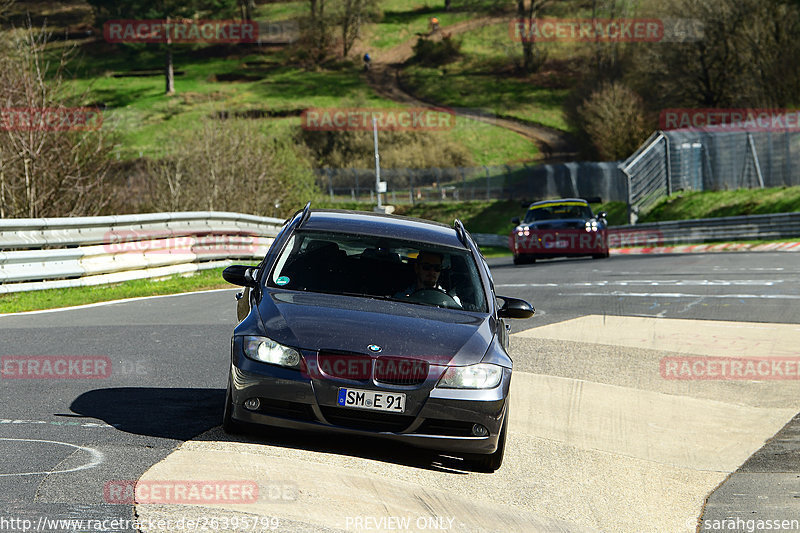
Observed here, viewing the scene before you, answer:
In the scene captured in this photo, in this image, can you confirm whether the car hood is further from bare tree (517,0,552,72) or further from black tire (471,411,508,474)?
bare tree (517,0,552,72)

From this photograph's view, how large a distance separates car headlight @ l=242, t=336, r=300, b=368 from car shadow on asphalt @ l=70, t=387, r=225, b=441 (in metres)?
0.77

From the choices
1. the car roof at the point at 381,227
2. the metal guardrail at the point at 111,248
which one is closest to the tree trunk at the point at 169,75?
the metal guardrail at the point at 111,248

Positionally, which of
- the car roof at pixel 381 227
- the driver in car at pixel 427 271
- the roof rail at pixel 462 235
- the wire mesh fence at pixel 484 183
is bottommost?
the wire mesh fence at pixel 484 183

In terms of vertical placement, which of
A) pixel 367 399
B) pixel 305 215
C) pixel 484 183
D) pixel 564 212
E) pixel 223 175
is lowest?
pixel 484 183

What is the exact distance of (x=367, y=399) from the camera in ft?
20.9

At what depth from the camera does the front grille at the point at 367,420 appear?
6434 mm

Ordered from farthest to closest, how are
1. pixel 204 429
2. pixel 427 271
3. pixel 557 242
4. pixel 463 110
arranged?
pixel 463 110 → pixel 557 242 → pixel 427 271 → pixel 204 429

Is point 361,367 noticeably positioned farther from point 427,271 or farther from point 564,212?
point 564,212

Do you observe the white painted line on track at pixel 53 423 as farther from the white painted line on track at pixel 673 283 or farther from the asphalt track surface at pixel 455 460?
the white painted line on track at pixel 673 283

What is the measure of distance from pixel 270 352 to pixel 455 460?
1.53 metres

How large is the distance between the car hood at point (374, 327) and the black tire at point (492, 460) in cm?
58

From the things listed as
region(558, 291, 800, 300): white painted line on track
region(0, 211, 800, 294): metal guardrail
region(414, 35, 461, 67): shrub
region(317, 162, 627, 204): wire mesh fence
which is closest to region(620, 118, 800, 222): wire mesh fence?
region(317, 162, 627, 204): wire mesh fence

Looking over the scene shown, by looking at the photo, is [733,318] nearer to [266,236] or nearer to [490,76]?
[266,236]

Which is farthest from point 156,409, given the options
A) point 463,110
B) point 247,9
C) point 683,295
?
point 247,9
